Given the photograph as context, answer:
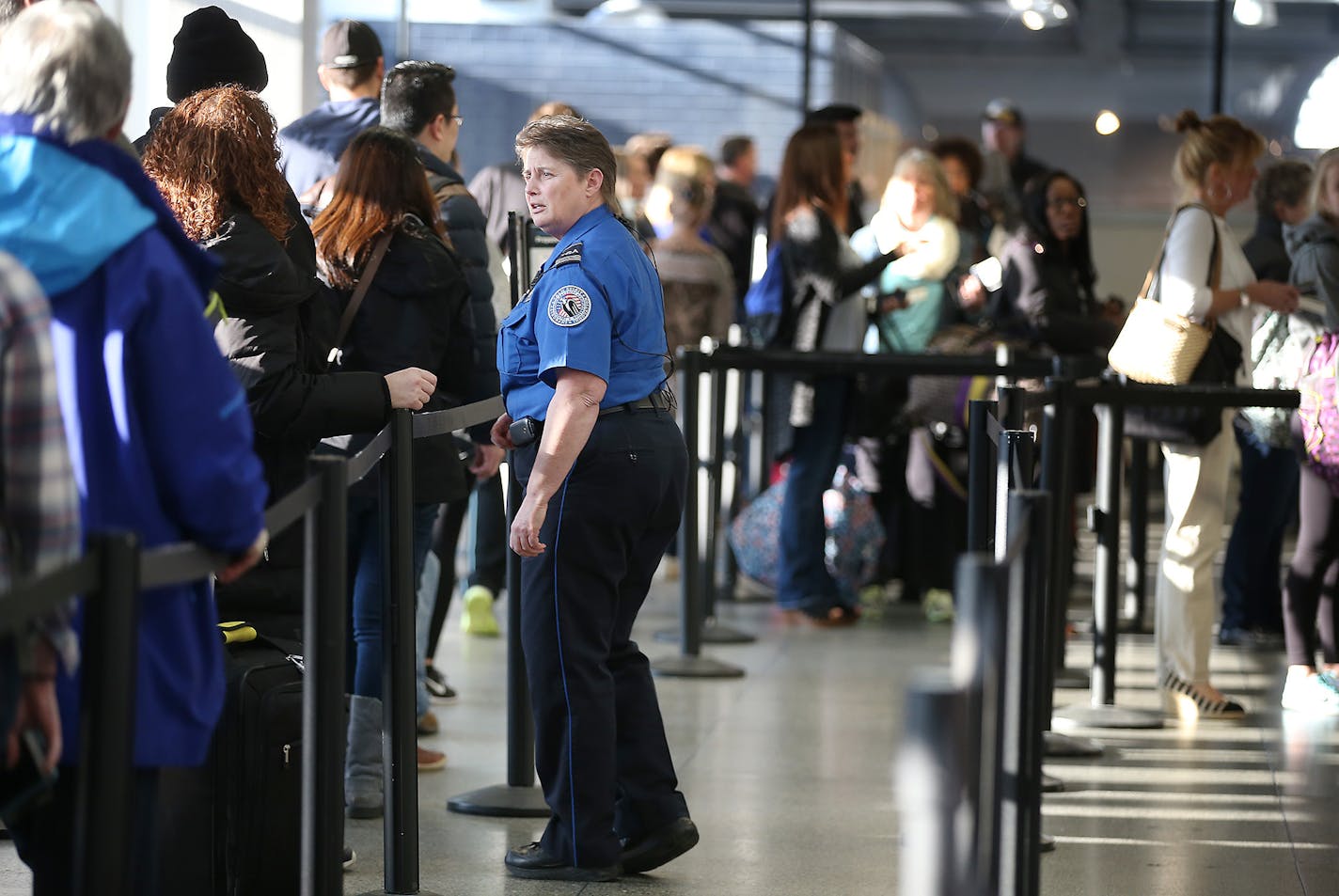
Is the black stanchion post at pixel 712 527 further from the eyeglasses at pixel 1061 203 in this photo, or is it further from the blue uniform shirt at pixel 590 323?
the blue uniform shirt at pixel 590 323

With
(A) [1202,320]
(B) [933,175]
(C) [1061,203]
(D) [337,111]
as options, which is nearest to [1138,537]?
(C) [1061,203]

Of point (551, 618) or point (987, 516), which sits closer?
point (551, 618)

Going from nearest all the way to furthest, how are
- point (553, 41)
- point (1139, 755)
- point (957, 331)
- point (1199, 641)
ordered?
point (1139, 755)
point (1199, 641)
point (957, 331)
point (553, 41)

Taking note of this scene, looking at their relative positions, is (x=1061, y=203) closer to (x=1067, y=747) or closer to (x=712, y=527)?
(x=712, y=527)

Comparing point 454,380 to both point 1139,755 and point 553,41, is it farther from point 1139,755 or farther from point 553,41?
point 553,41

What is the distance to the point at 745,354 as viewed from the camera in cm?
671

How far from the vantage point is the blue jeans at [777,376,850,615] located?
23.9 ft

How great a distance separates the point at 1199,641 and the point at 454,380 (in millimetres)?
2524

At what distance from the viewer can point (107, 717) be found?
2162 mm

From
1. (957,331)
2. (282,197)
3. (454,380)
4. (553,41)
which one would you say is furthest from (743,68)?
(282,197)

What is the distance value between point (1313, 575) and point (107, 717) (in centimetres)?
458

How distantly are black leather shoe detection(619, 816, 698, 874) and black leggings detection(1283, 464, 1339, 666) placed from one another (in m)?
2.69

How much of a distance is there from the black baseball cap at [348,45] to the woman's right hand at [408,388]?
205 centimetres

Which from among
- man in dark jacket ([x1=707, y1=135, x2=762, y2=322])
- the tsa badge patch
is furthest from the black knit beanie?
man in dark jacket ([x1=707, y1=135, x2=762, y2=322])
